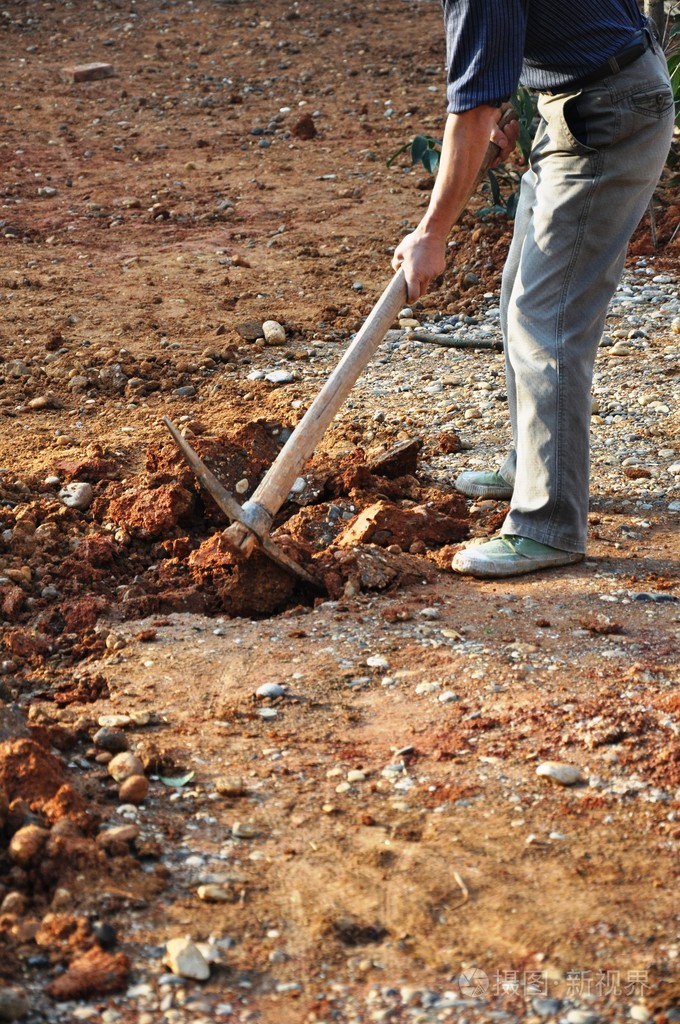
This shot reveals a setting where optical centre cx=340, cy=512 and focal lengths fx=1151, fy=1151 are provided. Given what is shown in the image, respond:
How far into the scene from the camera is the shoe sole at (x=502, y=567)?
10.7 feet

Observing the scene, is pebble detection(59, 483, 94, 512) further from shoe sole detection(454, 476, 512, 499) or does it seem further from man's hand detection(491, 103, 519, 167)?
man's hand detection(491, 103, 519, 167)

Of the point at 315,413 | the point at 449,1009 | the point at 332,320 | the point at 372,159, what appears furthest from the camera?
the point at 372,159

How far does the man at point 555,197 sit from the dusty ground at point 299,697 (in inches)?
10.6

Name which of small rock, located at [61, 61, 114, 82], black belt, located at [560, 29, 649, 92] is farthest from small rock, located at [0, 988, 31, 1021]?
small rock, located at [61, 61, 114, 82]

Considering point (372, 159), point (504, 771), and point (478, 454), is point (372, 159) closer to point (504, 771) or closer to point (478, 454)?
point (478, 454)

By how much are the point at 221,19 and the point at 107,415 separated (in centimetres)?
799

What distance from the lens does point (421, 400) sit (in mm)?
4617

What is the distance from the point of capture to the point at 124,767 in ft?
7.88

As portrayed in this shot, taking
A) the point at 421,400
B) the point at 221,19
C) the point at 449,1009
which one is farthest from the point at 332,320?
the point at 221,19

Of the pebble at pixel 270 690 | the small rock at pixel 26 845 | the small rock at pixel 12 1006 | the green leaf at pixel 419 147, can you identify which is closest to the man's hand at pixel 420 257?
the pebble at pixel 270 690

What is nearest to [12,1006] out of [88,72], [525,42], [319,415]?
[319,415]

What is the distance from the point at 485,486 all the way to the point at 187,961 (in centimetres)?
218

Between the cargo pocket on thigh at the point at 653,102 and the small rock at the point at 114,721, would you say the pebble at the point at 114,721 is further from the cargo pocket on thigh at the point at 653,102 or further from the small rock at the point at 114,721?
the cargo pocket on thigh at the point at 653,102

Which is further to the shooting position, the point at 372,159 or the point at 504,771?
the point at 372,159
